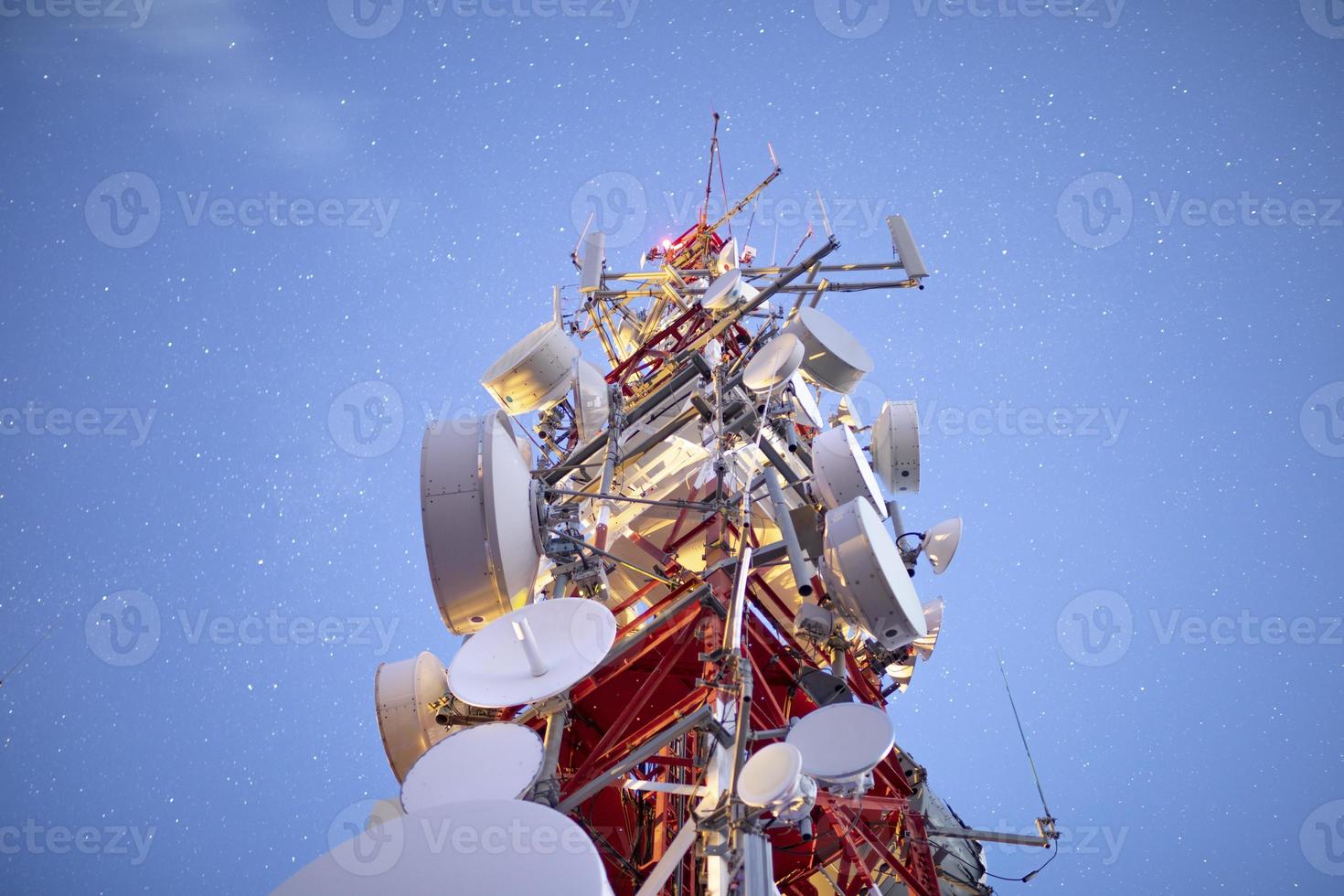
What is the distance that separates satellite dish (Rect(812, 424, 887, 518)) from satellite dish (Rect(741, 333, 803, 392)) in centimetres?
87

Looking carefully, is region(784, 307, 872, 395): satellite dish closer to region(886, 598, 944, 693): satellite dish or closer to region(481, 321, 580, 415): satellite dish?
region(481, 321, 580, 415): satellite dish

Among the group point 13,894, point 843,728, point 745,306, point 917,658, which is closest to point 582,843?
point 843,728

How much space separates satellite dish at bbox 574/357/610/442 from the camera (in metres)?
10.7

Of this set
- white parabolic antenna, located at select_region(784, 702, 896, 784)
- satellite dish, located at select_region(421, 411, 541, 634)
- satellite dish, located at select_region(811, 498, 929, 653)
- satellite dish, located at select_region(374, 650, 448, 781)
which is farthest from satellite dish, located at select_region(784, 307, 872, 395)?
satellite dish, located at select_region(374, 650, 448, 781)

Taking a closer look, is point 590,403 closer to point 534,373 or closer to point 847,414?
point 534,373

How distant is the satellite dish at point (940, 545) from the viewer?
927 cm

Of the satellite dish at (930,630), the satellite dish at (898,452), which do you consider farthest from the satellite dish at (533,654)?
the satellite dish at (930,630)

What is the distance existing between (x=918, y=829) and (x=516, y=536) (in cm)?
429

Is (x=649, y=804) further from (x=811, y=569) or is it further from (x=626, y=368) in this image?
(x=626, y=368)

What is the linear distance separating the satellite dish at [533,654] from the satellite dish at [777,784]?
135 cm

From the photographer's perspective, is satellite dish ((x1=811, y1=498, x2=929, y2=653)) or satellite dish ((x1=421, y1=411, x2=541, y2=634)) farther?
satellite dish ((x1=811, y1=498, x2=929, y2=653))

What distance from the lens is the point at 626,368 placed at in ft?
36.3

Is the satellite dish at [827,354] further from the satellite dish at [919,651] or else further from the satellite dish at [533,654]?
the satellite dish at [533,654]

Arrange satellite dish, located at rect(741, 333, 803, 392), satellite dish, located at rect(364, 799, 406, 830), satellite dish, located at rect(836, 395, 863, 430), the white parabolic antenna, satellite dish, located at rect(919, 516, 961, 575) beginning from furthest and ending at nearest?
satellite dish, located at rect(836, 395, 863, 430) < satellite dish, located at rect(919, 516, 961, 575) < satellite dish, located at rect(741, 333, 803, 392) < satellite dish, located at rect(364, 799, 406, 830) < the white parabolic antenna
